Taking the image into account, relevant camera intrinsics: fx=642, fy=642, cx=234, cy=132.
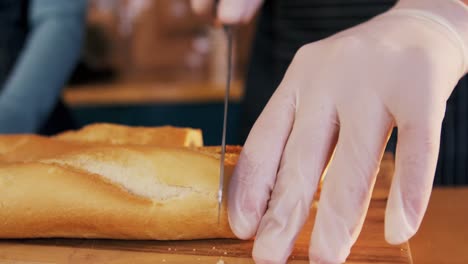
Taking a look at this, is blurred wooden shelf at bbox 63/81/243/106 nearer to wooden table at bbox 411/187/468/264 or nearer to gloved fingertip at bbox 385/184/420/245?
wooden table at bbox 411/187/468/264

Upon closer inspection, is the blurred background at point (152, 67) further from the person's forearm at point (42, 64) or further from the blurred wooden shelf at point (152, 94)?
the person's forearm at point (42, 64)

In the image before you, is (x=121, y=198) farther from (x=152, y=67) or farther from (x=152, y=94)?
(x=152, y=67)

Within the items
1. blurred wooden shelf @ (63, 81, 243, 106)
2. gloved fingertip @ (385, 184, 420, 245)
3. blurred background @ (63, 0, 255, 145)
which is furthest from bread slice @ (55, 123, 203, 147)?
blurred wooden shelf @ (63, 81, 243, 106)

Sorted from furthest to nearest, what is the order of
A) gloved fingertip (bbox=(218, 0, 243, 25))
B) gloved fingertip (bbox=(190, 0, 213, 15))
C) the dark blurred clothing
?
the dark blurred clothing → gloved fingertip (bbox=(190, 0, 213, 15)) → gloved fingertip (bbox=(218, 0, 243, 25))

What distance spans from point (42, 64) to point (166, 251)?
38.0 inches

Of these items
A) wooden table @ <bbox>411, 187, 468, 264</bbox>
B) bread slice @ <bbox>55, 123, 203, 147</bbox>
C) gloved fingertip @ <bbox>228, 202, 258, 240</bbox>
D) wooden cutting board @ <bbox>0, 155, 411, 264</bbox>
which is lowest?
wooden table @ <bbox>411, 187, 468, 264</bbox>

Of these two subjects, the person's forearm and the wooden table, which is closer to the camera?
the wooden table

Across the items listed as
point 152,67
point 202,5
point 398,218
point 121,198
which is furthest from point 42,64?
point 152,67

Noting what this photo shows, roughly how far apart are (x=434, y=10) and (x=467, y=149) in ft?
2.51

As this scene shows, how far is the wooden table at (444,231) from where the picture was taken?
3.08ft

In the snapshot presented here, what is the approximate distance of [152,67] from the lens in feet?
10.3

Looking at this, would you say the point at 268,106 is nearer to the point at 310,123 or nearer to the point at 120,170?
the point at 310,123

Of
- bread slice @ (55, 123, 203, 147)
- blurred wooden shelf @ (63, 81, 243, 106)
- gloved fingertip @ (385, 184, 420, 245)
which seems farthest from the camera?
blurred wooden shelf @ (63, 81, 243, 106)

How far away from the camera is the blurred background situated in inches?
106
